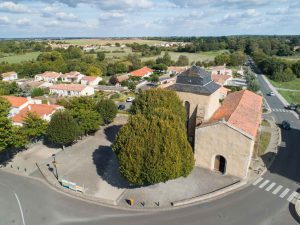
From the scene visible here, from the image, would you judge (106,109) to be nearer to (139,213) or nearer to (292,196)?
(139,213)

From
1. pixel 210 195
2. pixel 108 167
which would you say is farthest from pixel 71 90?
pixel 210 195

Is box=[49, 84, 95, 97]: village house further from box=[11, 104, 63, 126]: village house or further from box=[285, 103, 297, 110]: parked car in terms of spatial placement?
box=[285, 103, 297, 110]: parked car

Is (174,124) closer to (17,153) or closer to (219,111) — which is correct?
(219,111)

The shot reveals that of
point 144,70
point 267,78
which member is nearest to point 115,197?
point 144,70

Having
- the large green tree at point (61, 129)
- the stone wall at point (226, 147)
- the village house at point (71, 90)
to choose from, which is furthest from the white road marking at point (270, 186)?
the village house at point (71, 90)

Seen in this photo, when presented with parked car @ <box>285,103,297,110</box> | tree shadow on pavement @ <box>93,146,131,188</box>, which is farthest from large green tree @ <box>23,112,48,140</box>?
parked car @ <box>285,103,297,110</box>

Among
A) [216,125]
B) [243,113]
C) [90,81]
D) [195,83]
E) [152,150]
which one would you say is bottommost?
[90,81]
